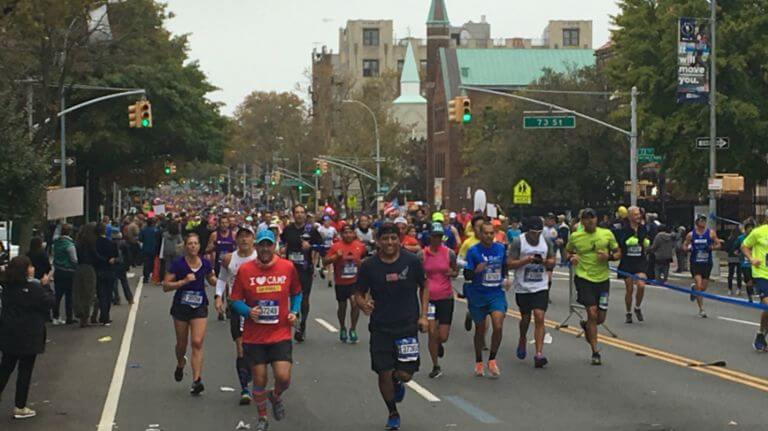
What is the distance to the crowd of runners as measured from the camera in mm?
10328

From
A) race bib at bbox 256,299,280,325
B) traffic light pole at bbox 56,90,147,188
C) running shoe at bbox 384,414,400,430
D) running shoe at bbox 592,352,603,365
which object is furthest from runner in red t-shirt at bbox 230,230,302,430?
traffic light pole at bbox 56,90,147,188

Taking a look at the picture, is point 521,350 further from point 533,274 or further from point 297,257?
point 297,257

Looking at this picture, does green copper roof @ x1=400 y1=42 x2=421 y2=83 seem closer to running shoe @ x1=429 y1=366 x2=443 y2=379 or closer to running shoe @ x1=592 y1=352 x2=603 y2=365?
running shoe @ x1=592 y1=352 x2=603 y2=365

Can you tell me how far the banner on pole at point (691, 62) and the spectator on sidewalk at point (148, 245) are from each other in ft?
48.0

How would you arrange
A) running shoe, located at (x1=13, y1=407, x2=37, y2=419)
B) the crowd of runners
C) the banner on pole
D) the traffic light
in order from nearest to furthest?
the crowd of runners → running shoe, located at (x1=13, y1=407, x2=37, y2=419) → the banner on pole → the traffic light

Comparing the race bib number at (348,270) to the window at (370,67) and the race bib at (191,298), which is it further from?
the window at (370,67)

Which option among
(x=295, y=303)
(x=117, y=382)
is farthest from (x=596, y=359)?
(x=117, y=382)

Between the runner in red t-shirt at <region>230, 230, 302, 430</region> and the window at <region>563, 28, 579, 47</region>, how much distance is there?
490 ft

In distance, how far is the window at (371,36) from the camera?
15675 cm

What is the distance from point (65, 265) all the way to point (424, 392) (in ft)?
32.8

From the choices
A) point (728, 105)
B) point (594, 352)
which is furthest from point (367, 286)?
point (728, 105)

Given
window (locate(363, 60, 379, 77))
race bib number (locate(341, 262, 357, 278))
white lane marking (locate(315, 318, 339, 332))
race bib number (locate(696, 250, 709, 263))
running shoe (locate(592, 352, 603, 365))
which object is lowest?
white lane marking (locate(315, 318, 339, 332))

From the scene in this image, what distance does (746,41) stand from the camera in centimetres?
4150

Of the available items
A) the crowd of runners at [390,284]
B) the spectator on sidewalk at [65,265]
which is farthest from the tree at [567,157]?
the spectator on sidewalk at [65,265]
